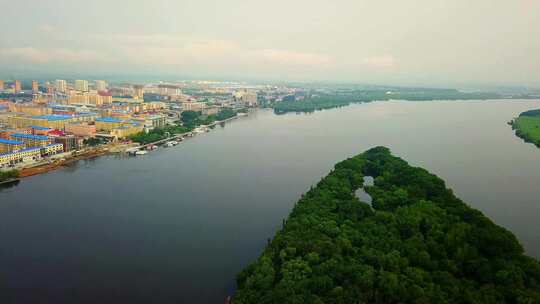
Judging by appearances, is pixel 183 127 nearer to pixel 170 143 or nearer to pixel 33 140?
pixel 170 143

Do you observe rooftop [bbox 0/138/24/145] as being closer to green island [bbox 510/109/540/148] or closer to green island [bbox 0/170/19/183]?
green island [bbox 0/170/19/183]

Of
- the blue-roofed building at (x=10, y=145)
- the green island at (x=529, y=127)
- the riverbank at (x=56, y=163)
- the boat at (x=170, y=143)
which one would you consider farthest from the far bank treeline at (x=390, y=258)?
the green island at (x=529, y=127)

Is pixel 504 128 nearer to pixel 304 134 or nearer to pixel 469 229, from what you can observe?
pixel 304 134

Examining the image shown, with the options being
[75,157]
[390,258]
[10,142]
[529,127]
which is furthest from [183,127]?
[529,127]

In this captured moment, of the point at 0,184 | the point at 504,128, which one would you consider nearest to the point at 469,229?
the point at 0,184

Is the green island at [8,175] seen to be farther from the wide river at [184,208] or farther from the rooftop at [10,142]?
the rooftop at [10,142]
